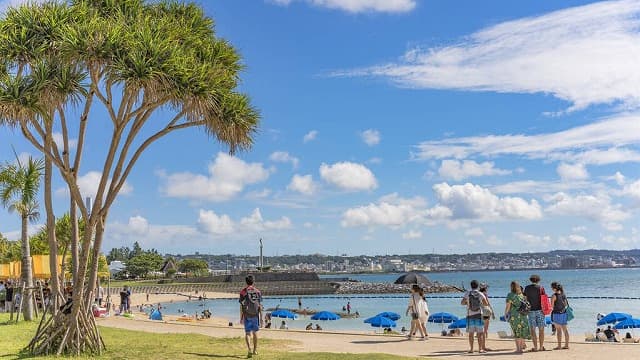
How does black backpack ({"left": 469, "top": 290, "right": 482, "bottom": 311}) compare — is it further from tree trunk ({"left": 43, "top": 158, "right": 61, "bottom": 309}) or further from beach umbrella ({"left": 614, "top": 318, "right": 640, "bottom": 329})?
beach umbrella ({"left": 614, "top": 318, "right": 640, "bottom": 329})

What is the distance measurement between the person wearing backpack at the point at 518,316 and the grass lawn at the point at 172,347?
8.70 ft

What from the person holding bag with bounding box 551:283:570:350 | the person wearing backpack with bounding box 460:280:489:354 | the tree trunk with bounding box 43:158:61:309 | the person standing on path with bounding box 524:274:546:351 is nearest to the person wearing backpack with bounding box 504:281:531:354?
the person standing on path with bounding box 524:274:546:351

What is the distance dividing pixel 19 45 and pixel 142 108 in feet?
7.76

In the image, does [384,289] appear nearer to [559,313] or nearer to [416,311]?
[416,311]

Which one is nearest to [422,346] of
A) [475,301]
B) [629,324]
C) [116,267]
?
[475,301]

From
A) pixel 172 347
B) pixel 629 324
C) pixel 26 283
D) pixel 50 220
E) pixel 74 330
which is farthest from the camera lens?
pixel 629 324

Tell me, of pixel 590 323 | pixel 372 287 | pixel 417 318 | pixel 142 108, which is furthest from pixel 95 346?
pixel 372 287

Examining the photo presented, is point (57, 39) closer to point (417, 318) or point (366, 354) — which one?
point (366, 354)

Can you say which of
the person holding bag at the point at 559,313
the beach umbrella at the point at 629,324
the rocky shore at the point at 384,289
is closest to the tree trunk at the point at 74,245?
the person holding bag at the point at 559,313

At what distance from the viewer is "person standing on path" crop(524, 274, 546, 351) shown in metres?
12.0

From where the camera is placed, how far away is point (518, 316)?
39.2 ft

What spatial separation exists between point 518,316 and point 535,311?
1.35 ft

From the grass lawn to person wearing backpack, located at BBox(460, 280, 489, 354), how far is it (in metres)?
1.96

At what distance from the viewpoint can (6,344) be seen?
13414 mm
